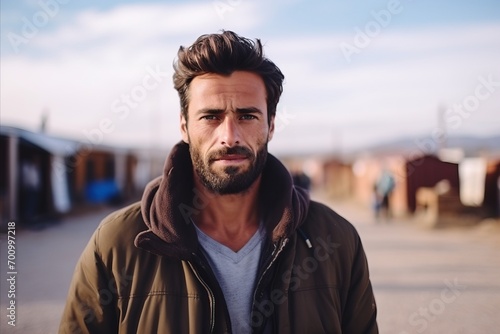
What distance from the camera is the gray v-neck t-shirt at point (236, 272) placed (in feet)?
6.22

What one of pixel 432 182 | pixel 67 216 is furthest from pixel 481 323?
pixel 67 216

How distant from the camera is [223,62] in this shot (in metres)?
2.01

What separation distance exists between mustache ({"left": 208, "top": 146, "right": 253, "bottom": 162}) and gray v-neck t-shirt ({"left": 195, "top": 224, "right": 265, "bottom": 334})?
35cm

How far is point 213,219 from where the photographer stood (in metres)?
2.13

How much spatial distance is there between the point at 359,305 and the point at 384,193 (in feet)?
46.8

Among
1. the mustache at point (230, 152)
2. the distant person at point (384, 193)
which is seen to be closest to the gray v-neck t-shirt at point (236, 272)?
the mustache at point (230, 152)

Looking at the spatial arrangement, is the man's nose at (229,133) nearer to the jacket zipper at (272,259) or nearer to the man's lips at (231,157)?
the man's lips at (231,157)

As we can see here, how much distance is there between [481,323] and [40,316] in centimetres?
524

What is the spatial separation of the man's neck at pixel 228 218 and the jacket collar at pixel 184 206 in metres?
0.04

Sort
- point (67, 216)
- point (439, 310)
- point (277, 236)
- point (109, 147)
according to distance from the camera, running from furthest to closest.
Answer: point (109, 147)
point (67, 216)
point (439, 310)
point (277, 236)

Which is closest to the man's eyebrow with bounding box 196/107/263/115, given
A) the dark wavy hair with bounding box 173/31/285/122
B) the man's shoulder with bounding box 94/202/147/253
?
the dark wavy hair with bounding box 173/31/285/122

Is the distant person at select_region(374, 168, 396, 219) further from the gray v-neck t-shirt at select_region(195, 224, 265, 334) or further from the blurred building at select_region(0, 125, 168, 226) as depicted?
the gray v-neck t-shirt at select_region(195, 224, 265, 334)

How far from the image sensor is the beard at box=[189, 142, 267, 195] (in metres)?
1.98

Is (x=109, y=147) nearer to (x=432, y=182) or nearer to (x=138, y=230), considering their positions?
(x=432, y=182)
